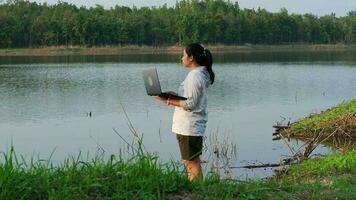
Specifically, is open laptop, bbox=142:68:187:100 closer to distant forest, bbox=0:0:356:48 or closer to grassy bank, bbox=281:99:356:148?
grassy bank, bbox=281:99:356:148

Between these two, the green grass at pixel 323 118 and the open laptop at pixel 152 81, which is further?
the green grass at pixel 323 118

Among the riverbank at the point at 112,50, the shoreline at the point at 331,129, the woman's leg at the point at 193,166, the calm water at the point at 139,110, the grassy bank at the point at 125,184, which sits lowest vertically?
the riverbank at the point at 112,50

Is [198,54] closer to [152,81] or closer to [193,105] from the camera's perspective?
[193,105]

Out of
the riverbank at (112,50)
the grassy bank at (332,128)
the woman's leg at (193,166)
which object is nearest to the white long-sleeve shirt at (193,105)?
the woman's leg at (193,166)

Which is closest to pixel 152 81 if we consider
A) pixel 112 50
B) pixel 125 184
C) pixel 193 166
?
pixel 193 166

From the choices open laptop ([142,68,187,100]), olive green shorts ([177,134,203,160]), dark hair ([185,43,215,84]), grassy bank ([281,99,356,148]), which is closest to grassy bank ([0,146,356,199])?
olive green shorts ([177,134,203,160])

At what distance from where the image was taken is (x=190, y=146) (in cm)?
559

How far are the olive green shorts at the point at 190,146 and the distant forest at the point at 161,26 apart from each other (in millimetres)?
77358

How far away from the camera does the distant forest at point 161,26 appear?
269 ft

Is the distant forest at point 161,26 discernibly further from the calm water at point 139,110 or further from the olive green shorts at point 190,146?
the olive green shorts at point 190,146

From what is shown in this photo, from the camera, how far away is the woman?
5492mm

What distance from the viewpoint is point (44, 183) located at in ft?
13.8

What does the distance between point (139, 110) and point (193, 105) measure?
15.3m

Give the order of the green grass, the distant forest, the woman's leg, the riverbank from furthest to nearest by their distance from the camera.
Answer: the distant forest, the riverbank, the green grass, the woman's leg
